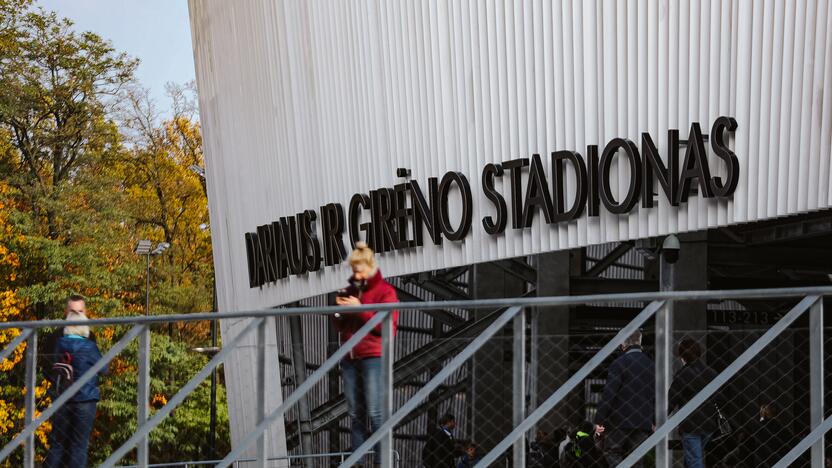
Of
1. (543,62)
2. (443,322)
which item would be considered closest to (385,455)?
(543,62)

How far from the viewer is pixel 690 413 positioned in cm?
811

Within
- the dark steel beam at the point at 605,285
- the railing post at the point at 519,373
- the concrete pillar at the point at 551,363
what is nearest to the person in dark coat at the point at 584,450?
the concrete pillar at the point at 551,363

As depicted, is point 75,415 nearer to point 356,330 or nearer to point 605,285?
point 356,330

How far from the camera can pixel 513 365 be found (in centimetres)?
805

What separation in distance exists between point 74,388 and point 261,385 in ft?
4.59

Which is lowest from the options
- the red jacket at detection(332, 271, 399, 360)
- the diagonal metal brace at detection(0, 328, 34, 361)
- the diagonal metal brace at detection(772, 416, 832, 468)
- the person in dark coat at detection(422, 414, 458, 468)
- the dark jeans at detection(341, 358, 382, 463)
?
the person in dark coat at detection(422, 414, 458, 468)

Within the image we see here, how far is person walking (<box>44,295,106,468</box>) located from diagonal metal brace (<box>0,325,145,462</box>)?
0.20 feet

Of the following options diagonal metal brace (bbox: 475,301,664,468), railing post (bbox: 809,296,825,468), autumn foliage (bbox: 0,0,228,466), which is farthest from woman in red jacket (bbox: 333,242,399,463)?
autumn foliage (bbox: 0,0,228,466)

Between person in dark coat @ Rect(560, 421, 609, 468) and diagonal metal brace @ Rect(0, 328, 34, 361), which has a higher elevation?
diagonal metal brace @ Rect(0, 328, 34, 361)

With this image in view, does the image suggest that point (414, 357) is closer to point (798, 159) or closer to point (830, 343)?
point (830, 343)

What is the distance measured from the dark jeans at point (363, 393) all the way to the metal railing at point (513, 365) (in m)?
0.10

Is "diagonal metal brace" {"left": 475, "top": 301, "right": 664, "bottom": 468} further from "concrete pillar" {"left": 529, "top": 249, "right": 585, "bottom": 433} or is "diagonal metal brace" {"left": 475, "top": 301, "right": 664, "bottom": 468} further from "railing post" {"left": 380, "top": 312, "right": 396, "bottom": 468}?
"railing post" {"left": 380, "top": 312, "right": 396, "bottom": 468}

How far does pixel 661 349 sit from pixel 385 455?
1.89 metres

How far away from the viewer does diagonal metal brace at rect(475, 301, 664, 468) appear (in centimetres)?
795
